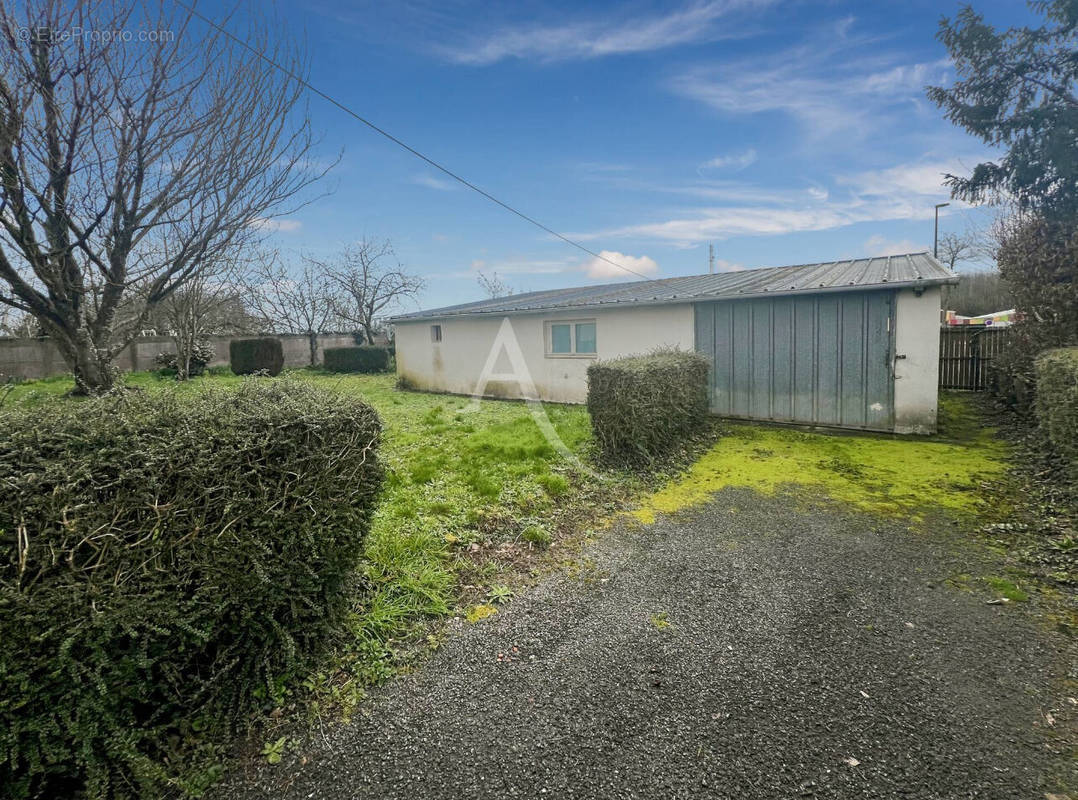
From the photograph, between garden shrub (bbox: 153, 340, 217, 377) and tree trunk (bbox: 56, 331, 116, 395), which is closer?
tree trunk (bbox: 56, 331, 116, 395)

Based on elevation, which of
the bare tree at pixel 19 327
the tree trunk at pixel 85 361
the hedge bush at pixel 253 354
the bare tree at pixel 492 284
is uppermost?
the bare tree at pixel 492 284

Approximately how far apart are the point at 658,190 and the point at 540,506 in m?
13.6

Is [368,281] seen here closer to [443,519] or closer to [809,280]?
[809,280]

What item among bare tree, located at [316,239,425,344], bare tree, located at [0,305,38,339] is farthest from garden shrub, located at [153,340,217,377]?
bare tree, located at [316,239,425,344]

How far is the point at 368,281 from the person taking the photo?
933 inches

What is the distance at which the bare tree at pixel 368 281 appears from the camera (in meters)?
23.3

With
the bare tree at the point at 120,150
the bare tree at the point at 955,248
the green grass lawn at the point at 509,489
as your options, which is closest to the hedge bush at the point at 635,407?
the green grass lawn at the point at 509,489

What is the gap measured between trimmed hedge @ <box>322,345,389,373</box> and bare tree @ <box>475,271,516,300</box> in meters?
13.8

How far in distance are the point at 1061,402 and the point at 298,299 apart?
25.3 m

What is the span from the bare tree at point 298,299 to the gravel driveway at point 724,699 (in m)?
23.3

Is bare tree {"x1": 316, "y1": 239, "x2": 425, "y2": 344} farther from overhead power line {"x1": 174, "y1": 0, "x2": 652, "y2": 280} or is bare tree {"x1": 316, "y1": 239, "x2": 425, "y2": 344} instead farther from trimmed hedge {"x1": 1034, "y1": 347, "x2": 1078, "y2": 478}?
trimmed hedge {"x1": 1034, "y1": 347, "x2": 1078, "y2": 478}

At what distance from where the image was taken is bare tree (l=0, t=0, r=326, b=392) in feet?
13.4

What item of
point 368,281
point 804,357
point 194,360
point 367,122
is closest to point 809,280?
point 804,357

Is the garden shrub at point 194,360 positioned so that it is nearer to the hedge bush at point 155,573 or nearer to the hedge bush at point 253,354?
the hedge bush at point 253,354
